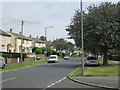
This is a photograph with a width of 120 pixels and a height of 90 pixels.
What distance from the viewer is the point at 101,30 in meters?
34.1

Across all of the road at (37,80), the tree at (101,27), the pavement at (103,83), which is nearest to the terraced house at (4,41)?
the tree at (101,27)

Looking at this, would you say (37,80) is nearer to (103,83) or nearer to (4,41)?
(103,83)

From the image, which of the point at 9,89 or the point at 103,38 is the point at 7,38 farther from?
the point at 9,89

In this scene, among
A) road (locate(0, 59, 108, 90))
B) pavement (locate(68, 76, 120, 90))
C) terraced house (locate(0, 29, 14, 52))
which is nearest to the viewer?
pavement (locate(68, 76, 120, 90))

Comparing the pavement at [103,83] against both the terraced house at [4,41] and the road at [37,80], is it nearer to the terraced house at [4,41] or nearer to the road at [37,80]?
the road at [37,80]

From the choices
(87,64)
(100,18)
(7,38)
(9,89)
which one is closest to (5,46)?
(7,38)

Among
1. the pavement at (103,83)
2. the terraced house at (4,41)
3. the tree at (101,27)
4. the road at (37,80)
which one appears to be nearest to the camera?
the pavement at (103,83)

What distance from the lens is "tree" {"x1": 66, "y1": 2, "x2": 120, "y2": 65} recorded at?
111 ft

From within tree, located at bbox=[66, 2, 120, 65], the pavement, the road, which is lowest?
the road

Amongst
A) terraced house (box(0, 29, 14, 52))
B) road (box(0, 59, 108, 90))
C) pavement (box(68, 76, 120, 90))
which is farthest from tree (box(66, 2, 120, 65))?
terraced house (box(0, 29, 14, 52))

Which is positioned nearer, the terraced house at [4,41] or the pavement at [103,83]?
the pavement at [103,83]

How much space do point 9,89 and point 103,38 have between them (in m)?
23.0

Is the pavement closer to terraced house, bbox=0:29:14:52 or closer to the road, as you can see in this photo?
the road

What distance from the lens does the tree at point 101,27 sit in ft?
111
